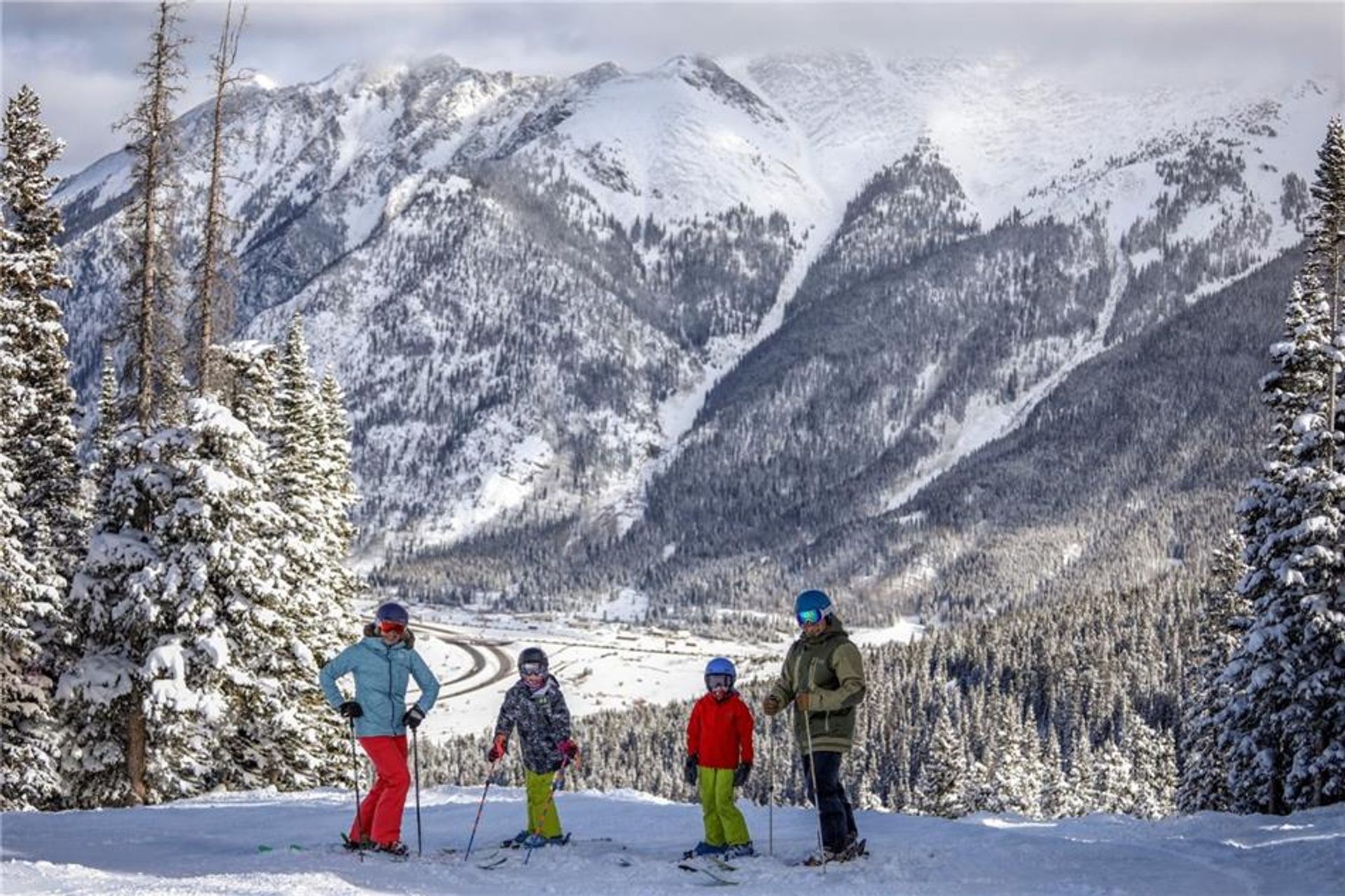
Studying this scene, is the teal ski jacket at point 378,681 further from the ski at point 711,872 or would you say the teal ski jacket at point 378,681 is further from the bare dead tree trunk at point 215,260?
the bare dead tree trunk at point 215,260

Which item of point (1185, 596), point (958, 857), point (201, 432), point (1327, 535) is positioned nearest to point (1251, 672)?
point (1327, 535)

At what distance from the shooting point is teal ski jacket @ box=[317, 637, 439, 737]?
47.1 feet

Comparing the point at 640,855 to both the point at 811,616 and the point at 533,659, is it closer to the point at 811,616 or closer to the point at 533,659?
the point at 533,659

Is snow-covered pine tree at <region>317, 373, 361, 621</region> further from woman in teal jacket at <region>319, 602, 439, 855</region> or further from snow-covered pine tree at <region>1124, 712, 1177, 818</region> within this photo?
snow-covered pine tree at <region>1124, 712, 1177, 818</region>

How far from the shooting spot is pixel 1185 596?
164250mm

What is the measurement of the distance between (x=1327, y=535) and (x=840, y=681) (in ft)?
58.9

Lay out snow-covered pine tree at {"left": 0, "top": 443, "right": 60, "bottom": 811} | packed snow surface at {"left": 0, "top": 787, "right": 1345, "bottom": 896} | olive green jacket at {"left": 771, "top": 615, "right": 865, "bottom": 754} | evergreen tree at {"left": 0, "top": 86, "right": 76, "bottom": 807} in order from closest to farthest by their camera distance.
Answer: packed snow surface at {"left": 0, "top": 787, "right": 1345, "bottom": 896}
olive green jacket at {"left": 771, "top": 615, "right": 865, "bottom": 754}
snow-covered pine tree at {"left": 0, "top": 443, "right": 60, "bottom": 811}
evergreen tree at {"left": 0, "top": 86, "right": 76, "bottom": 807}

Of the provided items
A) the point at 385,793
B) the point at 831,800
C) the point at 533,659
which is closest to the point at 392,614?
the point at 533,659

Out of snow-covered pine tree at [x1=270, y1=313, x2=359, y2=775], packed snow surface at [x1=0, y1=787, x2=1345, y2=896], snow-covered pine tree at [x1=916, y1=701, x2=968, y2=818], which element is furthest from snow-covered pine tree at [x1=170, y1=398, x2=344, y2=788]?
snow-covered pine tree at [x1=916, y1=701, x2=968, y2=818]

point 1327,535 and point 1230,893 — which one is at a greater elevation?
point 1327,535

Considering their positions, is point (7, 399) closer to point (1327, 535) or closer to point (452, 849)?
point (452, 849)

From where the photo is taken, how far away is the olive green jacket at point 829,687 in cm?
1395

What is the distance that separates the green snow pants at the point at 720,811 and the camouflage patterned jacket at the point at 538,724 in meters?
1.69

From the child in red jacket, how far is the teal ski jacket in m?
2.91
